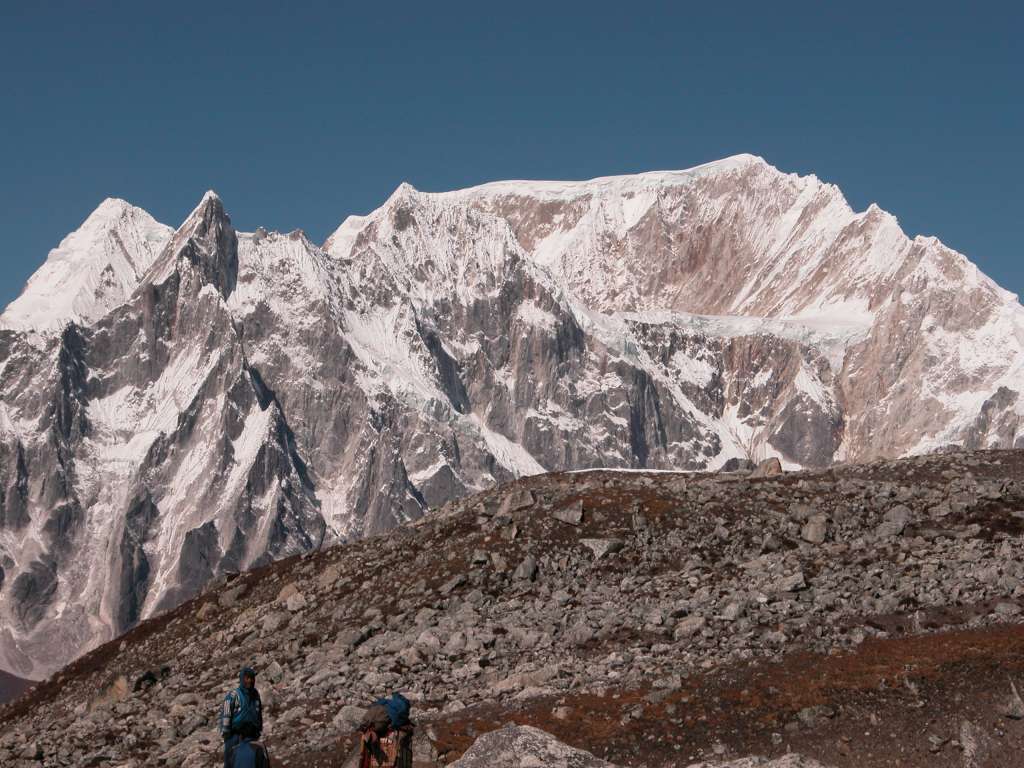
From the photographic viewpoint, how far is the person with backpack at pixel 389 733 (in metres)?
26.3

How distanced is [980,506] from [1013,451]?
523 inches

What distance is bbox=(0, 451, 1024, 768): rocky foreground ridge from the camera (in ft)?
119

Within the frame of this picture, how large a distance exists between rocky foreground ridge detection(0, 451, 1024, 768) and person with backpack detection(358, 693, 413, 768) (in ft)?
23.7

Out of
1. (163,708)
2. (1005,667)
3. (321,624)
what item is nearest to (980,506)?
(1005,667)

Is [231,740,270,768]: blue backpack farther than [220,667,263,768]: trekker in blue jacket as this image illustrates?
No

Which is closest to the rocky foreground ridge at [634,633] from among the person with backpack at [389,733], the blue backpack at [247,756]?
the person with backpack at [389,733]

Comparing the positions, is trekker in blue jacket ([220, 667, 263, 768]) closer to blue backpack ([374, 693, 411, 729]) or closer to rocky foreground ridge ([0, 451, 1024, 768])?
blue backpack ([374, 693, 411, 729])

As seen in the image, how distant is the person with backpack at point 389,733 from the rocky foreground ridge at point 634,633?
7.23 m

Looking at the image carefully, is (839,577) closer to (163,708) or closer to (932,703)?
(932,703)

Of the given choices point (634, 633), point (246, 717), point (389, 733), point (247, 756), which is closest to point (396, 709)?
point (389, 733)

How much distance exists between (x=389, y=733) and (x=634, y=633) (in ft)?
63.7

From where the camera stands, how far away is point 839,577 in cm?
4784

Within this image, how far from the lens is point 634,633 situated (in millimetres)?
44969

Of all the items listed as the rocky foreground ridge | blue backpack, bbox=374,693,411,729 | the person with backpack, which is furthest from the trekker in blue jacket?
the rocky foreground ridge
